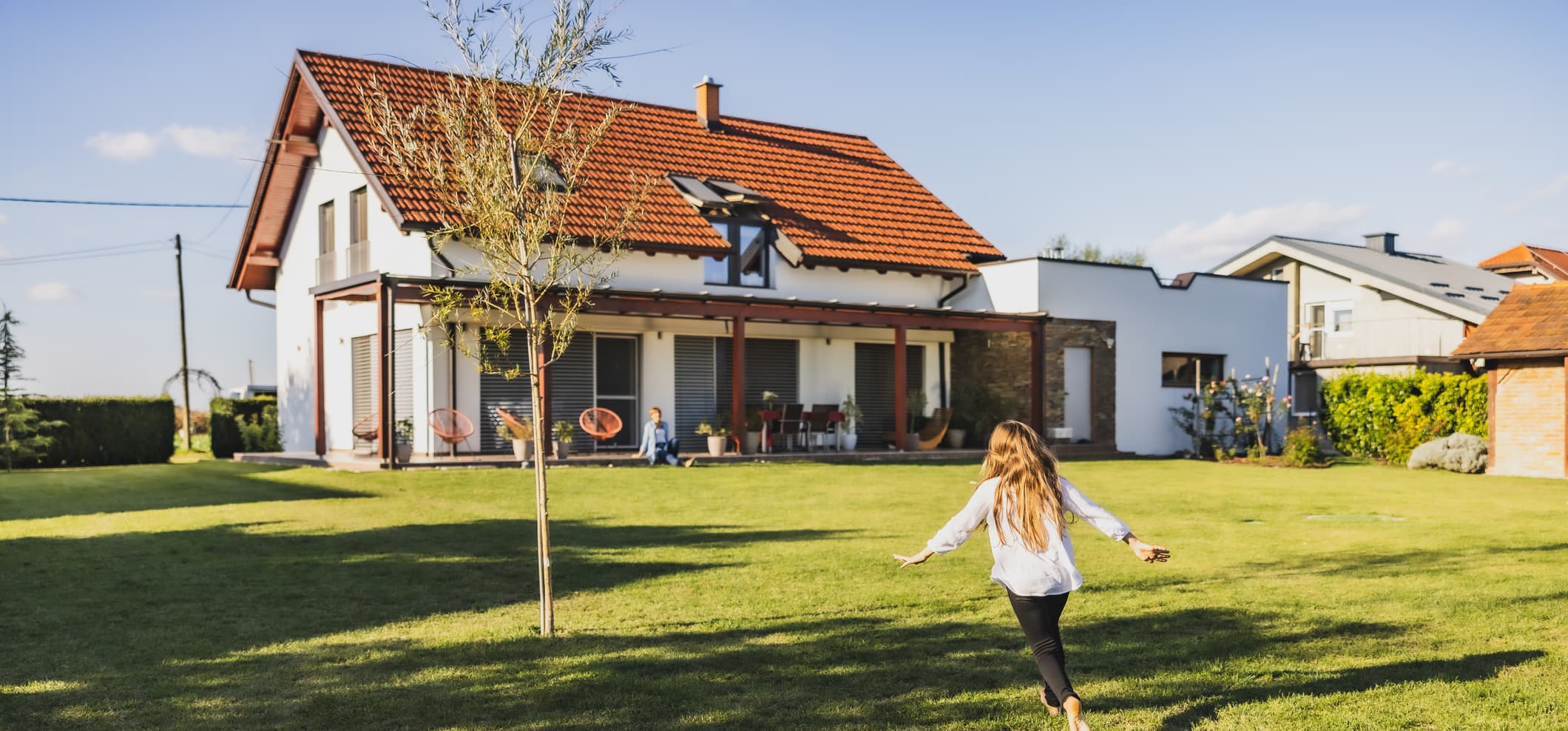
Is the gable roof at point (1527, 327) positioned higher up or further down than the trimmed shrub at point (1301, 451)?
higher up

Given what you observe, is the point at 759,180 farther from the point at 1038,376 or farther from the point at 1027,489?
the point at 1027,489

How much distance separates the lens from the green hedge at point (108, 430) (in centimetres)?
2480

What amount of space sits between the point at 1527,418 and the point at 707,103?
17749mm

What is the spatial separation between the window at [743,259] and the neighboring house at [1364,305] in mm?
14439

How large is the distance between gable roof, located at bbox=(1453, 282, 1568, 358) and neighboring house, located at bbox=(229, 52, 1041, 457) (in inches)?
259

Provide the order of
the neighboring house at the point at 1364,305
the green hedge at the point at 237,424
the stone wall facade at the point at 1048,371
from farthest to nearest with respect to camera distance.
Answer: the neighboring house at the point at 1364,305, the green hedge at the point at 237,424, the stone wall facade at the point at 1048,371

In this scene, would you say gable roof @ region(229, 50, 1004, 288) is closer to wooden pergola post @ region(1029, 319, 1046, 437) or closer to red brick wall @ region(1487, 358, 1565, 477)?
wooden pergola post @ region(1029, 319, 1046, 437)

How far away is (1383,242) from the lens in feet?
137

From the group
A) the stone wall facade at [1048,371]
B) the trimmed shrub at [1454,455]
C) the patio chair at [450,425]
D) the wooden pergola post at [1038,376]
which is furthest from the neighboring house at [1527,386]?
the patio chair at [450,425]

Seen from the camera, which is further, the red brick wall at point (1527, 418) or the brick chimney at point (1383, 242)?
the brick chimney at point (1383, 242)

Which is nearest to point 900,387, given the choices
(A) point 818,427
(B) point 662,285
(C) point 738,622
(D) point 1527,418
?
(A) point 818,427

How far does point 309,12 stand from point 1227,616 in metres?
16.3

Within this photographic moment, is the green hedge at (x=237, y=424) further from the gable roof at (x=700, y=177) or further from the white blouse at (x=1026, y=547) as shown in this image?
the white blouse at (x=1026, y=547)

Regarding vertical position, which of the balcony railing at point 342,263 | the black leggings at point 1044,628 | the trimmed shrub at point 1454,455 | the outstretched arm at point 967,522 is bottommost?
the trimmed shrub at point 1454,455
